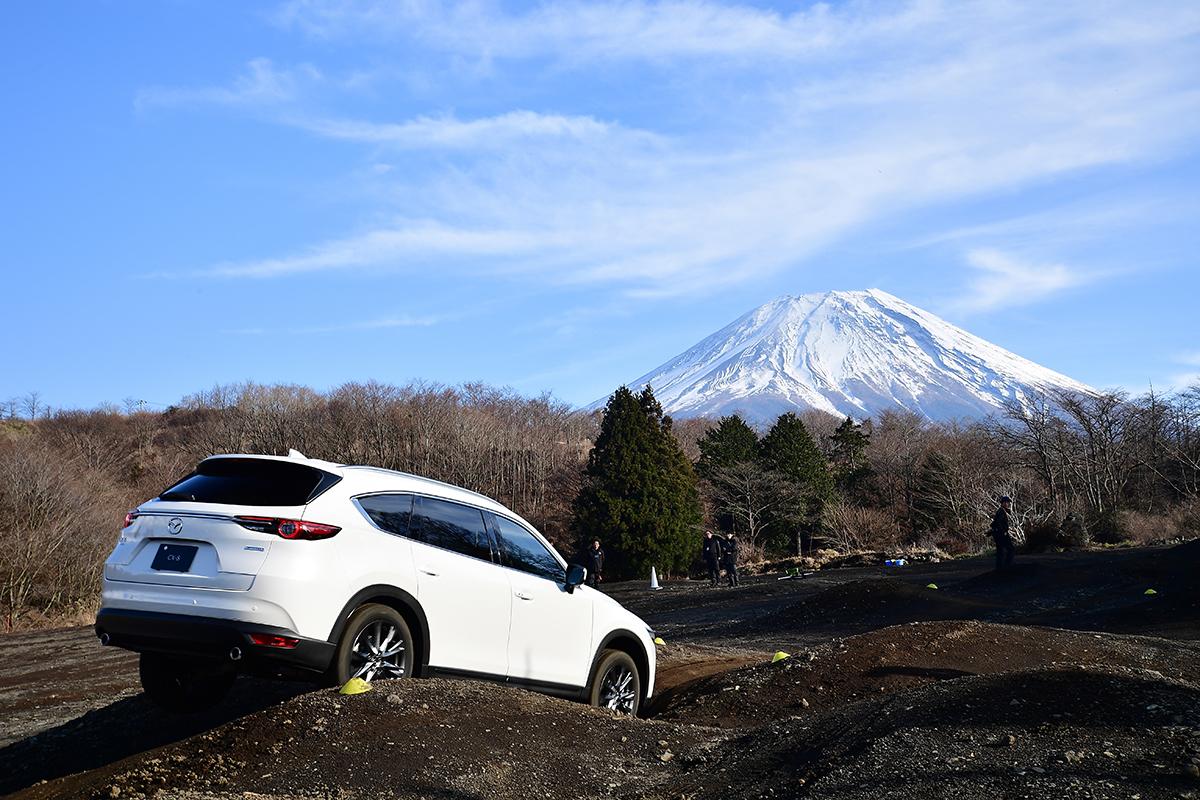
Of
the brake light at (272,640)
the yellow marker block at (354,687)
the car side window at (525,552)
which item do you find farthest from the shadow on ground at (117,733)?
the car side window at (525,552)

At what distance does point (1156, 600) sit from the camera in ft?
62.4

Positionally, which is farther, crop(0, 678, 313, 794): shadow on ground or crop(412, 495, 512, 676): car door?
crop(0, 678, 313, 794): shadow on ground

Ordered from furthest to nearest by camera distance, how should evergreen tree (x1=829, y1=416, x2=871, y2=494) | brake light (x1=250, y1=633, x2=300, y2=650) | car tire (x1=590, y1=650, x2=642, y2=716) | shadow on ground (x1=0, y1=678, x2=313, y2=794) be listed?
1. evergreen tree (x1=829, y1=416, x2=871, y2=494)
2. car tire (x1=590, y1=650, x2=642, y2=716)
3. shadow on ground (x1=0, y1=678, x2=313, y2=794)
4. brake light (x1=250, y1=633, x2=300, y2=650)

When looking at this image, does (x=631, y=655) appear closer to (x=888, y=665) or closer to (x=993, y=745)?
(x=888, y=665)

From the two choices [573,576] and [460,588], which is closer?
[460,588]

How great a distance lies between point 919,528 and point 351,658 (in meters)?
58.2

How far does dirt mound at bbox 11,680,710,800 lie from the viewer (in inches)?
225

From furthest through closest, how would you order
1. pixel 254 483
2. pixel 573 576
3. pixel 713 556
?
pixel 713 556 → pixel 573 576 → pixel 254 483

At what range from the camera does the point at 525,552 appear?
8109 mm

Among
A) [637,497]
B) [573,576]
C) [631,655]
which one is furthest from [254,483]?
[637,497]

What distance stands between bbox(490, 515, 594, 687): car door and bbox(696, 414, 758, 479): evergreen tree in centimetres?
5542

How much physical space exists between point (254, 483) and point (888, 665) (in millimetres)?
6796

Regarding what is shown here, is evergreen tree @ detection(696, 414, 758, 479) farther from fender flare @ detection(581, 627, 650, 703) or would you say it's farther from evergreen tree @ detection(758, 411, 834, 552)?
fender flare @ detection(581, 627, 650, 703)

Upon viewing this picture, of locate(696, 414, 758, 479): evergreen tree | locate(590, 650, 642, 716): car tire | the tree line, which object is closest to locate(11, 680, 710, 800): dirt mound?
locate(590, 650, 642, 716): car tire
